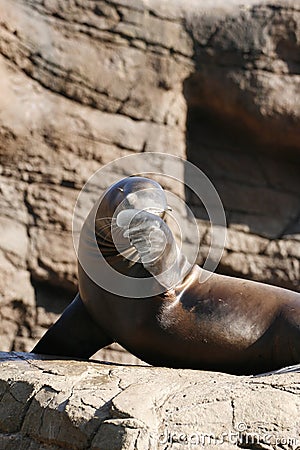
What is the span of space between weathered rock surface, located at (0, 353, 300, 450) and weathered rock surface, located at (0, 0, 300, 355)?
15.6 ft

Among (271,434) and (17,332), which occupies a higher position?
(271,434)

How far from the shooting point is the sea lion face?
472cm

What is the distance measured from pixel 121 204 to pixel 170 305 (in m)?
0.60

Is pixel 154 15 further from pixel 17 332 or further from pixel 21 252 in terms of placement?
pixel 17 332

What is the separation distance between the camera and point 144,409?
11.2 feet

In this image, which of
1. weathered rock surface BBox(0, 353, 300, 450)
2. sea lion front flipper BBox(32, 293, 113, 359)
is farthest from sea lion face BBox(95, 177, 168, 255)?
weathered rock surface BBox(0, 353, 300, 450)

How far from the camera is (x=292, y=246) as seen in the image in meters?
10.4

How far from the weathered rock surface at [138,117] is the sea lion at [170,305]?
4089 millimetres

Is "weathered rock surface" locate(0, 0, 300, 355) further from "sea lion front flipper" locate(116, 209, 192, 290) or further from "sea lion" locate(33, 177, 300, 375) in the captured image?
"sea lion front flipper" locate(116, 209, 192, 290)

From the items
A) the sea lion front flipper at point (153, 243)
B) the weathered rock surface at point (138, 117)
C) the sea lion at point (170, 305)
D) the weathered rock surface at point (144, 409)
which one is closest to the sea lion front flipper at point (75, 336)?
the sea lion at point (170, 305)

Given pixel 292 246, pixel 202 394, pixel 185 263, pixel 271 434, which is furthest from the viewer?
pixel 292 246

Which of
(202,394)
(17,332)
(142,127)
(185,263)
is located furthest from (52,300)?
(202,394)

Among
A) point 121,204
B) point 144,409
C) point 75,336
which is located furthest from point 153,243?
point 144,409

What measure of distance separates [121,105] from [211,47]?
1.34 m
